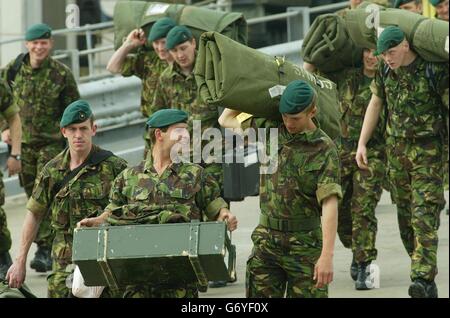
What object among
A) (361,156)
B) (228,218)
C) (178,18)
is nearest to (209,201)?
(228,218)

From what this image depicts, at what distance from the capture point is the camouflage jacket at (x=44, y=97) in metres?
14.9

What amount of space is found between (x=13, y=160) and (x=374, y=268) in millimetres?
2812

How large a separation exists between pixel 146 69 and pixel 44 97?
838 mm

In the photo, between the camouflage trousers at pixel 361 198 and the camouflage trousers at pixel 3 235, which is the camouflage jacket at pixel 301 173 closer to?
the camouflage trousers at pixel 361 198

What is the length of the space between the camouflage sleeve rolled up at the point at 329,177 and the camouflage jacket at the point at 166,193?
57cm

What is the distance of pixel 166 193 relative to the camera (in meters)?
10.6

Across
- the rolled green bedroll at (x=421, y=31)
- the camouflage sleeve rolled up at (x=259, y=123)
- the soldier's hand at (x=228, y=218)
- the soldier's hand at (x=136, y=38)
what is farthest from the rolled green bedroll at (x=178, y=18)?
the soldier's hand at (x=228, y=218)

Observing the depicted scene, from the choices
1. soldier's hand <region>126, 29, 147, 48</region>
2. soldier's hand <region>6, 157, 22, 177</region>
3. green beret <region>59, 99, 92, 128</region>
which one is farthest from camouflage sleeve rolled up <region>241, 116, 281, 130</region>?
soldier's hand <region>126, 29, 147, 48</region>

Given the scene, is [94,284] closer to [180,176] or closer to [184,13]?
[180,176]

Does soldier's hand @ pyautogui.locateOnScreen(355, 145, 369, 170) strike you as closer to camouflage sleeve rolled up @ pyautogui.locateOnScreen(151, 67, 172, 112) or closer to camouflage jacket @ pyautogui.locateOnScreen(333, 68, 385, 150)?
camouflage jacket @ pyautogui.locateOnScreen(333, 68, 385, 150)

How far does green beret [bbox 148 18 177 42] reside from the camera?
14.5 metres

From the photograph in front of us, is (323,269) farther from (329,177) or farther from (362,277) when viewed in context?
(362,277)
